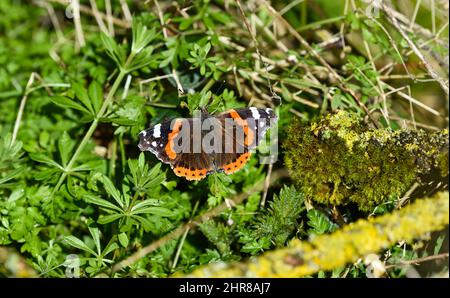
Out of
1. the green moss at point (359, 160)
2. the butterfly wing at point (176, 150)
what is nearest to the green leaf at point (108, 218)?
the butterfly wing at point (176, 150)

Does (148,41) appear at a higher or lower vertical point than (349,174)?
higher

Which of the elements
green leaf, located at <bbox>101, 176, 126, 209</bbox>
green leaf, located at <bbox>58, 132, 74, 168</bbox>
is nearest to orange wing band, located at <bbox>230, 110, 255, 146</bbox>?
green leaf, located at <bbox>101, 176, 126, 209</bbox>

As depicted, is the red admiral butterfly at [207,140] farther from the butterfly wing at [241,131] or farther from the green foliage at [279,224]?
the green foliage at [279,224]

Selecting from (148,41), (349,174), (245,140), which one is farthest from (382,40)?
(148,41)

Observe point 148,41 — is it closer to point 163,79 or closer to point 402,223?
point 163,79

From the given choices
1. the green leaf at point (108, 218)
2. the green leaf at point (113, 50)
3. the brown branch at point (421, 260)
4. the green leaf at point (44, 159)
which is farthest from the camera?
the green leaf at point (113, 50)

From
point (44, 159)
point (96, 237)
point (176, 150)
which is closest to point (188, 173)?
point (176, 150)
